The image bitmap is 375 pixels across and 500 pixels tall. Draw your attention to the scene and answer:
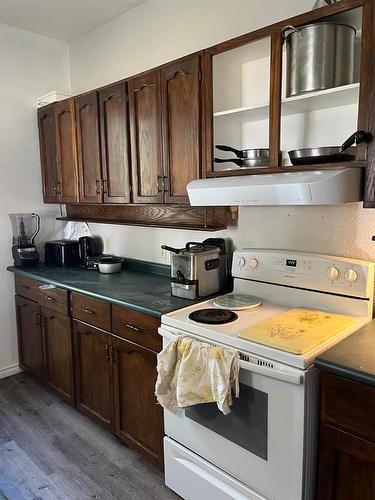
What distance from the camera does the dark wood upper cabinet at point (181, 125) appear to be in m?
2.03

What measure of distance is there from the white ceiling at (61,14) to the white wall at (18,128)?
0.15m

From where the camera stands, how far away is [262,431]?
1489 mm

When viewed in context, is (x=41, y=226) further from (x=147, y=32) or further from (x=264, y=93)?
(x=264, y=93)

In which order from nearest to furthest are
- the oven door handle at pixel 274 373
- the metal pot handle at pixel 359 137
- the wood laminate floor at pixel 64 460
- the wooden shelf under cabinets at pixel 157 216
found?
the oven door handle at pixel 274 373 < the metal pot handle at pixel 359 137 < the wood laminate floor at pixel 64 460 < the wooden shelf under cabinets at pixel 157 216

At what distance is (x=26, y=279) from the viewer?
2.96 m

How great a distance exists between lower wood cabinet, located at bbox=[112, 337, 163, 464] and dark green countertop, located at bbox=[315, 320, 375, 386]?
2.94 feet

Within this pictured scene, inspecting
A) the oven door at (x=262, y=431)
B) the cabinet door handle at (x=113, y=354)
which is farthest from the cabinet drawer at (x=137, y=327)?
the oven door at (x=262, y=431)

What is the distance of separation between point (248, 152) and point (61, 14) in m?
1.94

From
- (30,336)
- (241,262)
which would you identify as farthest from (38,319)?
(241,262)

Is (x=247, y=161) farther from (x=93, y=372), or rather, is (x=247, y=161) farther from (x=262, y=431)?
(x=93, y=372)

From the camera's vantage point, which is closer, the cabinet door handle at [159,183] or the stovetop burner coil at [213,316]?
the stovetop burner coil at [213,316]

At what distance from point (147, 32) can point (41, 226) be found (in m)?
1.76

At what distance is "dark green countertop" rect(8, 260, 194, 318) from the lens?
2.02 m

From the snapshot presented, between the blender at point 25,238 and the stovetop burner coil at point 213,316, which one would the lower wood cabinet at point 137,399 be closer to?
the stovetop burner coil at point 213,316
